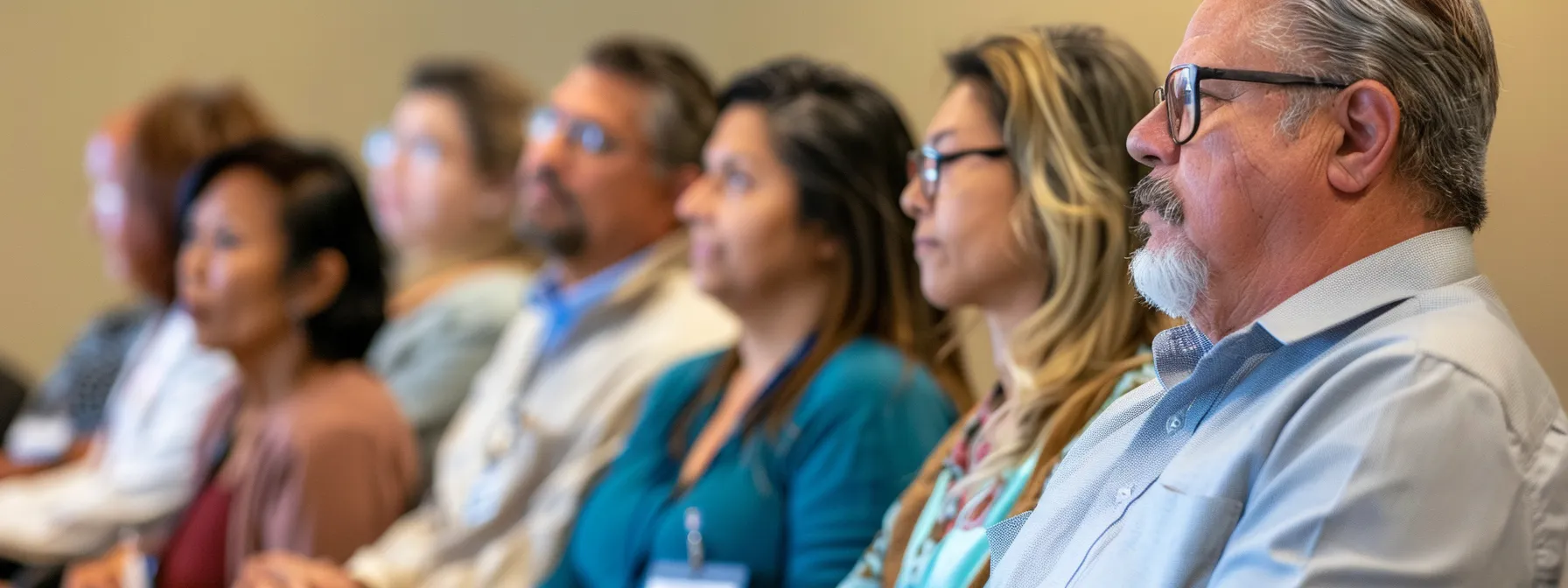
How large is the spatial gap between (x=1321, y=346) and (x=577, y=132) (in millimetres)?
2296

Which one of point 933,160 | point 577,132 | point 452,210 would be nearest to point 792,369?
point 933,160

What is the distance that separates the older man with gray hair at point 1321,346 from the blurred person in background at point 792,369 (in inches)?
34.5

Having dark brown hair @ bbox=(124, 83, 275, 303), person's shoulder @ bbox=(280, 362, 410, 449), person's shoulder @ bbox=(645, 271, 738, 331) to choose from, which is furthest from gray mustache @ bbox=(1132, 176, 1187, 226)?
dark brown hair @ bbox=(124, 83, 275, 303)

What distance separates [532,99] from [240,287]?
3.68ft

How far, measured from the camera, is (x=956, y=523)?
189cm

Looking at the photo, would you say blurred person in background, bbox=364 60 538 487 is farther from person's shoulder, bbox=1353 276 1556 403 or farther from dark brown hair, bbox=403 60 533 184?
person's shoulder, bbox=1353 276 1556 403

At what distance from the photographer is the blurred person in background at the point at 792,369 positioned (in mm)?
2379

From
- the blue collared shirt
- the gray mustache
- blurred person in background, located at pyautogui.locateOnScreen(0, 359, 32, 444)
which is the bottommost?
blurred person in background, located at pyautogui.locateOnScreen(0, 359, 32, 444)

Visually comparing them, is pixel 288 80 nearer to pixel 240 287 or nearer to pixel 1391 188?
pixel 240 287

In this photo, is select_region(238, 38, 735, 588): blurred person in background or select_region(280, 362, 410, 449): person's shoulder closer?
select_region(238, 38, 735, 588): blurred person in background

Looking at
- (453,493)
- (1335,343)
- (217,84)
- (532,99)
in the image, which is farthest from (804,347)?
(217,84)

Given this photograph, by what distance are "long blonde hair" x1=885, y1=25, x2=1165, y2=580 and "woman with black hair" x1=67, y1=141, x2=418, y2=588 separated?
1.69 meters

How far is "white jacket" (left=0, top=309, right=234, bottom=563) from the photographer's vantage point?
3.62 m

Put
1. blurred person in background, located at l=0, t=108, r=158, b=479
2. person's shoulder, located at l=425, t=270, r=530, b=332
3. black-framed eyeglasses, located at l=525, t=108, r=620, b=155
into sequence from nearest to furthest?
black-framed eyeglasses, located at l=525, t=108, r=620, b=155
person's shoulder, located at l=425, t=270, r=530, b=332
blurred person in background, located at l=0, t=108, r=158, b=479
